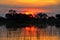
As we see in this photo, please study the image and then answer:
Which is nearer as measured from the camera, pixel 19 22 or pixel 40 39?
pixel 40 39

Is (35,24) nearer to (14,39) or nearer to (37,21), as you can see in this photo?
(37,21)

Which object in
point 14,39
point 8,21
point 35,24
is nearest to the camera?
point 14,39

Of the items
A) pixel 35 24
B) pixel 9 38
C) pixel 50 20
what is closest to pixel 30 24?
pixel 35 24

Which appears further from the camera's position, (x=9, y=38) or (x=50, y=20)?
(x=50, y=20)

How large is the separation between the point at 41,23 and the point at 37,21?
10.3ft

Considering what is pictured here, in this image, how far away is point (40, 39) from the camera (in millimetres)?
25234

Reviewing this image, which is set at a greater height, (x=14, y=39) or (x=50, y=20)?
(x=50, y=20)

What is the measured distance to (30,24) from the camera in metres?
56.3

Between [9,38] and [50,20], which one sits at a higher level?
[50,20]

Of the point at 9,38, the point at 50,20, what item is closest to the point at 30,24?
the point at 50,20

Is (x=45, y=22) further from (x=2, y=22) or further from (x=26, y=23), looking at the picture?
(x=2, y=22)

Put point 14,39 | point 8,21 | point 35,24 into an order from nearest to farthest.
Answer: point 14,39 < point 8,21 < point 35,24

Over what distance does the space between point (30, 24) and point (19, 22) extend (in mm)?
2589

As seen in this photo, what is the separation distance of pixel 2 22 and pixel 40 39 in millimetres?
28939
